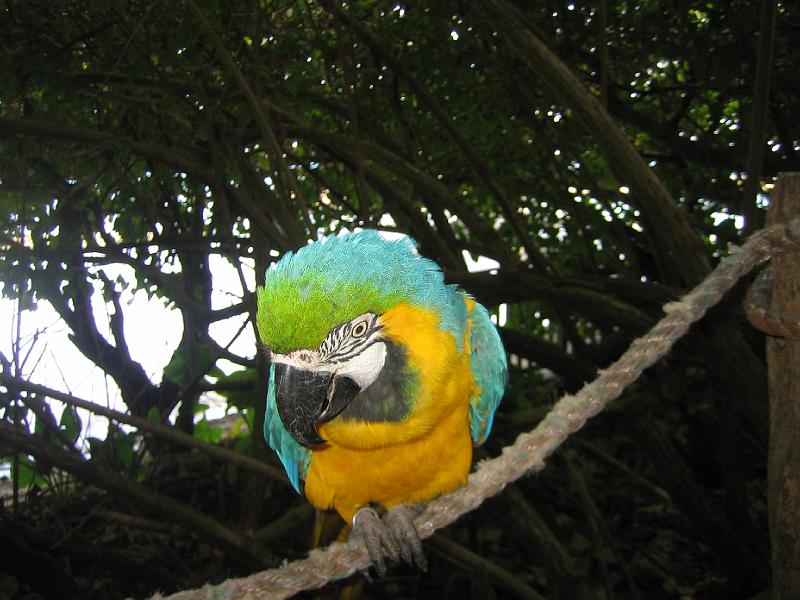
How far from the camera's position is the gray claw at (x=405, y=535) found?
5.71 feet

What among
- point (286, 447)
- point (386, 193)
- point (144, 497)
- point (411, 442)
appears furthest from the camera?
point (386, 193)

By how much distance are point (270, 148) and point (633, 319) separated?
1959 millimetres

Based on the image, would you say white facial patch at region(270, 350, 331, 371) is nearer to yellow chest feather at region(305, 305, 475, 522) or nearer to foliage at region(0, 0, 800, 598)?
yellow chest feather at region(305, 305, 475, 522)

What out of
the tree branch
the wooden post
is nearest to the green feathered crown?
the wooden post

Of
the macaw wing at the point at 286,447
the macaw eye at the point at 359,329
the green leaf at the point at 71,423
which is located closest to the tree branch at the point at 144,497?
the green leaf at the point at 71,423

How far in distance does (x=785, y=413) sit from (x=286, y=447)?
4.73 feet

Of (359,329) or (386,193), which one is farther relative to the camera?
(386,193)

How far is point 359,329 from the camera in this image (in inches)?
57.6

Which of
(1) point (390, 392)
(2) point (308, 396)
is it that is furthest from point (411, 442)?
(2) point (308, 396)

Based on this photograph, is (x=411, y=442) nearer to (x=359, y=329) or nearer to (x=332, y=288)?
(x=359, y=329)

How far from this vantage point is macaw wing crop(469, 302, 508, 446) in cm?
182

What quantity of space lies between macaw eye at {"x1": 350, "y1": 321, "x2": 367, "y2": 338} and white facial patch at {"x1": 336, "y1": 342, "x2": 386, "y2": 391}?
48 millimetres

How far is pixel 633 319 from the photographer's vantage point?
304 centimetres

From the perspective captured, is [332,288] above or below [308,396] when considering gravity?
above
